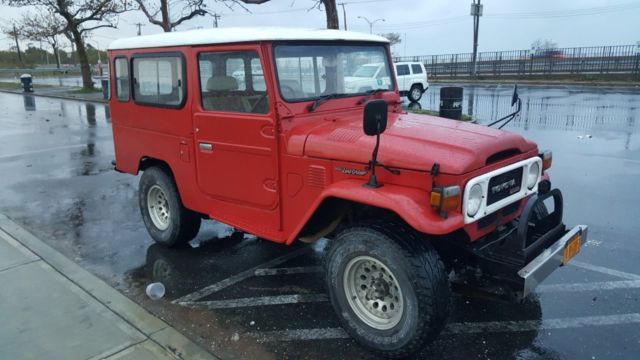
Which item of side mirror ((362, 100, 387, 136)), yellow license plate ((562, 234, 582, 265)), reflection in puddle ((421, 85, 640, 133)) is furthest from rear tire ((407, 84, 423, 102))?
side mirror ((362, 100, 387, 136))

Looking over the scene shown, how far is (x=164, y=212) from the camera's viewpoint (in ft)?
17.5

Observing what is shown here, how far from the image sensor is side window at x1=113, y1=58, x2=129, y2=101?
5301 millimetres

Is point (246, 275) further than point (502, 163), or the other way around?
point (246, 275)

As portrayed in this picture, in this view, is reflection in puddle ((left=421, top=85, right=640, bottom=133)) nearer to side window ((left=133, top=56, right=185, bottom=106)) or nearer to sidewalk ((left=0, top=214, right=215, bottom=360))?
side window ((left=133, top=56, right=185, bottom=106))

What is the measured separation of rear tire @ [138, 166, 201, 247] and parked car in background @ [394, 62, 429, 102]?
57.2 feet

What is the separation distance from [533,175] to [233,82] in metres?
2.47

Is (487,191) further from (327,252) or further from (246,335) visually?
(246,335)

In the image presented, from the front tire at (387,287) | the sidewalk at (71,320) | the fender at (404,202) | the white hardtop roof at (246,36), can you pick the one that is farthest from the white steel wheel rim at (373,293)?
the white hardtop roof at (246,36)

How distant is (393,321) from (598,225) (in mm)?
3675

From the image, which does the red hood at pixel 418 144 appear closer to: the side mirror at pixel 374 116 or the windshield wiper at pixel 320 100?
the windshield wiper at pixel 320 100

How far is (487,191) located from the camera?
10.2 ft

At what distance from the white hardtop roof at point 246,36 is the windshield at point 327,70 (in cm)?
8

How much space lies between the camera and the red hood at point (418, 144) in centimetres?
305

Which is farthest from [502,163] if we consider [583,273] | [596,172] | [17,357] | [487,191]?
[596,172]
